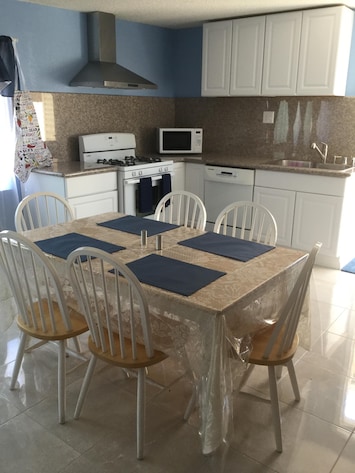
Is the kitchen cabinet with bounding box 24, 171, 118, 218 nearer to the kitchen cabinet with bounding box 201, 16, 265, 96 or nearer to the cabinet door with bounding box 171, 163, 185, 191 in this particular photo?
the cabinet door with bounding box 171, 163, 185, 191

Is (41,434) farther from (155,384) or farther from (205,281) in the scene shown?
(205,281)

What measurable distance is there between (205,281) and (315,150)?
307 centimetres

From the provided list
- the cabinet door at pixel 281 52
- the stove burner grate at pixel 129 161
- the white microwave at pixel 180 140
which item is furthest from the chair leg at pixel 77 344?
the cabinet door at pixel 281 52

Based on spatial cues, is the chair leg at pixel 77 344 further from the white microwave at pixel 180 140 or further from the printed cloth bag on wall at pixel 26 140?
the white microwave at pixel 180 140

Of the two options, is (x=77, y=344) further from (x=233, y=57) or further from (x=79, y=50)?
(x=233, y=57)

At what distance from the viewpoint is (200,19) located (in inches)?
173

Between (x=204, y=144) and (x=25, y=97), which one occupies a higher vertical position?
(x=25, y=97)

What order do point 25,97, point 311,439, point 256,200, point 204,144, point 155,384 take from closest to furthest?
point 311,439 → point 155,384 → point 25,97 → point 256,200 → point 204,144

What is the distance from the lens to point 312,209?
12.7ft

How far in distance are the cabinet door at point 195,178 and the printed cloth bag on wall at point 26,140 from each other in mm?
1549

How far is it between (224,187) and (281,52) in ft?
4.47

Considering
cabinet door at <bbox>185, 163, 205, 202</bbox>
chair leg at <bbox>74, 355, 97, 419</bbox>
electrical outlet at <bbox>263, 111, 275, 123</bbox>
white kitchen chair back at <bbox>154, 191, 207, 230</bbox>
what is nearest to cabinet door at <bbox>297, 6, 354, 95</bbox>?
electrical outlet at <bbox>263, 111, 275, 123</bbox>

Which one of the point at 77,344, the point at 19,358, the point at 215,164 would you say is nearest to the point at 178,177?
the point at 215,164

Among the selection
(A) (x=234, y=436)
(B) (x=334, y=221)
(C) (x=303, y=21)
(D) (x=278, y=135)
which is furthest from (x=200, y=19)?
(A) (x=234, y=436)
